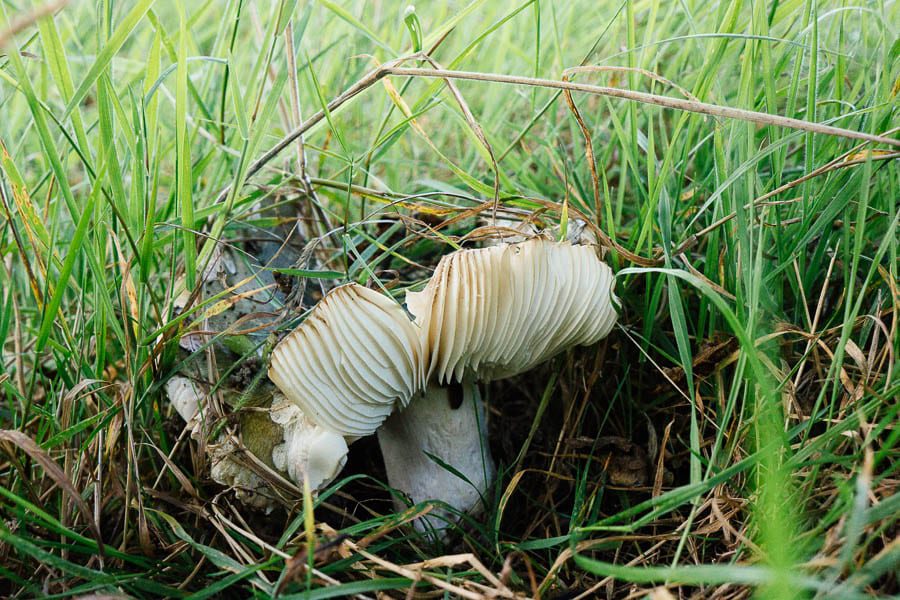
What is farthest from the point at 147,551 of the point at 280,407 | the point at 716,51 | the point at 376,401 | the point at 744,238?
the point at 716,51

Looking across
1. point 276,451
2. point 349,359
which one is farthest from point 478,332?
point 276,451

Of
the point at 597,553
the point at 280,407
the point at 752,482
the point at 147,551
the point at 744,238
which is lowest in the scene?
the point at 597,553

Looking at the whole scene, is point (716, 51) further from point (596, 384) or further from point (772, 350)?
point (596, 384)

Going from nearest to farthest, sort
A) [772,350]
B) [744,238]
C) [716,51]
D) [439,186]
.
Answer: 1. [744,238]
2. [772,350]
3. [716,51]
4. [439,186]

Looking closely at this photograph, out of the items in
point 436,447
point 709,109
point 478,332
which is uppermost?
point 709,109

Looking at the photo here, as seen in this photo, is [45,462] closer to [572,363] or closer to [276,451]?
[276,451]

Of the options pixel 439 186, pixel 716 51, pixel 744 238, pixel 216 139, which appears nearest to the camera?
pixel 744 238

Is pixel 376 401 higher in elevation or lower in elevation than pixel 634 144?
lower

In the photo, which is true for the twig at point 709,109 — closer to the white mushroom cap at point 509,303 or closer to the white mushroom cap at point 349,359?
the white mushroom cap at point 509,303
